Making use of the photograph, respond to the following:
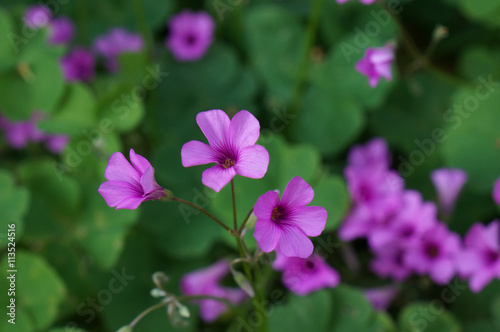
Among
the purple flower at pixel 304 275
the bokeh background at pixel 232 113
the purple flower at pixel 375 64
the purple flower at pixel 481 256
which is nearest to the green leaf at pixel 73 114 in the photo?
the bokeh background at pixel 232 113

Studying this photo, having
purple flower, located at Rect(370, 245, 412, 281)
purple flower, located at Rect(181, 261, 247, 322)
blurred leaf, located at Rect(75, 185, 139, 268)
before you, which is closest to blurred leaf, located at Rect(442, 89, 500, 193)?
purple flower, located at Rect(370, 245, 412, 281)

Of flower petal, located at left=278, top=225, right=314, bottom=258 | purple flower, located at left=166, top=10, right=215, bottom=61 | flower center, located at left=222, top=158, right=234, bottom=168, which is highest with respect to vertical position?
flower center, located at left=222, top=158, right=234, bottom=168

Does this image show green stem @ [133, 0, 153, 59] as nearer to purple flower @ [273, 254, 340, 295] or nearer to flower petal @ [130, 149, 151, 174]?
purple flower @ [273, 254, 340, 295]

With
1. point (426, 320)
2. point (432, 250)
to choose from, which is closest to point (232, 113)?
point (432, 250)

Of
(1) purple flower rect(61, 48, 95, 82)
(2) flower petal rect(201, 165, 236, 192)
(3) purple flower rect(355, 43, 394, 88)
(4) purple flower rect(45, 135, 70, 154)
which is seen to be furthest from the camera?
(1) purple flower rect(61, 48, 95, 82)

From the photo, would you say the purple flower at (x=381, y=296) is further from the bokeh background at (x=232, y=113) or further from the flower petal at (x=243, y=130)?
the flower petal at (x=243, y=130)

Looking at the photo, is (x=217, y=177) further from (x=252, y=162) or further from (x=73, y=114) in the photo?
(x=73, y=114)
